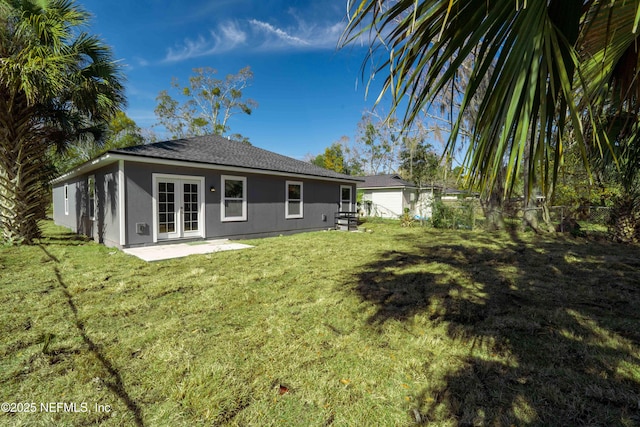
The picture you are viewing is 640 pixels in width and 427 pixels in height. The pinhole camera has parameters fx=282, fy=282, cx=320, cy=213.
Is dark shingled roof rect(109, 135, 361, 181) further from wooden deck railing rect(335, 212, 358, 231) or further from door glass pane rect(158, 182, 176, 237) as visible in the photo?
wooden deck railing rect(335, 212, 358, 231)

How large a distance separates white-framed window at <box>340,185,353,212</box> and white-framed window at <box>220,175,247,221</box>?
18.2 feet

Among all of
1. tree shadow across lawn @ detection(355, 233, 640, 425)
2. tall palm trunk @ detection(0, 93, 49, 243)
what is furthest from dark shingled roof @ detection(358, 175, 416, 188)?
tall palm trunk @ detection(0, 93, 49, 243)

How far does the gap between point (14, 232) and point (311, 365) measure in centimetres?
936

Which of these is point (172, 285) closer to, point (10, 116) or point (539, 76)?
point (539, 76)

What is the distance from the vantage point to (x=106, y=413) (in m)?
1.86

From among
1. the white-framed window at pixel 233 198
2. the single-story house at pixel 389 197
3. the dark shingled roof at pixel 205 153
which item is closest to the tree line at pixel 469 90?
the dark shingled roof at pixel 205 153

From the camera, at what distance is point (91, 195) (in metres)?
9.55

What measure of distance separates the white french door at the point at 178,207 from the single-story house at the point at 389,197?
13531 millimetres

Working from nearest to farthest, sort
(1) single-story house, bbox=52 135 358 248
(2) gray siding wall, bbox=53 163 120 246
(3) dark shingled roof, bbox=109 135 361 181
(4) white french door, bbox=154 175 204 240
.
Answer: (1) single-story house, bbox=52 135 358 248 → (2) gray siding wall, bbox=53 163 120 246 → (3) dark shingled roof, bbox=109 135 361 181 → (4) white french door, bbox=154 175 204 240

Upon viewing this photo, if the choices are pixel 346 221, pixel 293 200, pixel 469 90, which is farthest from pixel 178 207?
pixel 469 90

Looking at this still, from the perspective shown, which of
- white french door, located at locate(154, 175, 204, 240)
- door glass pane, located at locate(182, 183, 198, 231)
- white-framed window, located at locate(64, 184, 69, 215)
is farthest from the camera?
white-framed window, located at locate(64, 184, 69, 215)

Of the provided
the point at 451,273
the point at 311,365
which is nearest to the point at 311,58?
the point at 451,273

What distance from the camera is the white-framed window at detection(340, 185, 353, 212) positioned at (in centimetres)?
1397

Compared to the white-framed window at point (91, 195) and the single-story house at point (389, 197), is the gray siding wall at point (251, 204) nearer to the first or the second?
the white-framed window at point (91, 195)
